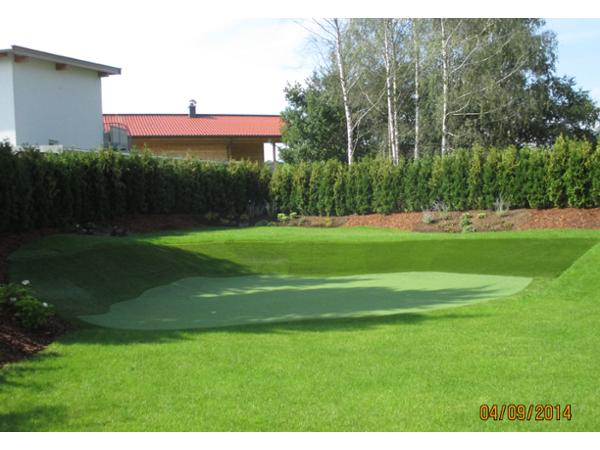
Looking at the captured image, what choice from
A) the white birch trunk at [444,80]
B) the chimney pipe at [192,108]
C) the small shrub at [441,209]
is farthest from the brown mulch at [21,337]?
the chimney pipe at [192,108]

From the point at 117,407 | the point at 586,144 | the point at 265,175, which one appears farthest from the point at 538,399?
the point at 265,175

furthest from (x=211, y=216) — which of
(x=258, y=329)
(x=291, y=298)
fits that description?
(x=258, y=329)

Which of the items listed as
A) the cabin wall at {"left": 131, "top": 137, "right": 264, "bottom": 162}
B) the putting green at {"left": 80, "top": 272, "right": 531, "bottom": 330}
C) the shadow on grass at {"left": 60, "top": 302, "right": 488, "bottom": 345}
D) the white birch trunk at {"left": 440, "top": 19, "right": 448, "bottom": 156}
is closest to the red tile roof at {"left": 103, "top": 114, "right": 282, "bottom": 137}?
the cabin wall at {"left": 131, "top": 137, "right": 264, "bottom": 162}

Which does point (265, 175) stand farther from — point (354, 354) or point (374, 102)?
point (354, 354)

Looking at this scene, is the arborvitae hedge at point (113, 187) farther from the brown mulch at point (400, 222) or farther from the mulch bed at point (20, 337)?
the mulch bed at point (20, 337)

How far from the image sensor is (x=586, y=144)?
20.3m

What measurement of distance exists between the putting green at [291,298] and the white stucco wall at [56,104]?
16.0m

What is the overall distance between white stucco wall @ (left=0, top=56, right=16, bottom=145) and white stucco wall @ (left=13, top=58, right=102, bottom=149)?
6.8 inches

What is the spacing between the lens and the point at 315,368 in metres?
6.56

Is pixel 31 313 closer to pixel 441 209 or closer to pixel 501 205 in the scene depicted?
A: pixel 501 205

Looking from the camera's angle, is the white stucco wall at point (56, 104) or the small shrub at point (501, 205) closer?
the small shrub at point (501, 205)
